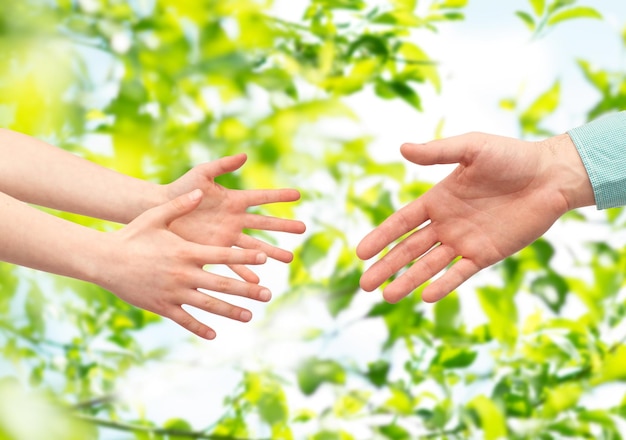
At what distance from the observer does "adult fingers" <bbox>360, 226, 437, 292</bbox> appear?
0.86 metres

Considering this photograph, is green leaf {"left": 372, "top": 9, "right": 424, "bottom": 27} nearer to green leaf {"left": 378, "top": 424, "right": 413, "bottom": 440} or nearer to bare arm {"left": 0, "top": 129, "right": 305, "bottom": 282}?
bare arm {"left": 0, "top": 129, "right": 305, "bottom": 282}

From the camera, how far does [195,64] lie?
52.2 inches

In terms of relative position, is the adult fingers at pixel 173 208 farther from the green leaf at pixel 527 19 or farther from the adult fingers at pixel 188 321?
the green leaf at pixel 527 19

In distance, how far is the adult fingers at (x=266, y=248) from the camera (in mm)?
902

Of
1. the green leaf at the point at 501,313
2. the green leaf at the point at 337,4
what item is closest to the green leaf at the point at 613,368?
the green leaf at the point at 501,313

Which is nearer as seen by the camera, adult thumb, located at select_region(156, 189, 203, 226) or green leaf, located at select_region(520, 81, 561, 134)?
adult thumb, located at select_region(156, 189, 203, 226)

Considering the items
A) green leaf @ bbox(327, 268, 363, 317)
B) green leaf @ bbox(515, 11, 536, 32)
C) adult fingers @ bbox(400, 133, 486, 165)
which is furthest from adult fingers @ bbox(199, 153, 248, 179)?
green leaf @ bbox(515, 11, 536, 32)

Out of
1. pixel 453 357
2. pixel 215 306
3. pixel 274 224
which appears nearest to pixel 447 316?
pixel 453 357

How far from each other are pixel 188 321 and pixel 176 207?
0.13m

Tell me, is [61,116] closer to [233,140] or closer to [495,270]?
[233,140]

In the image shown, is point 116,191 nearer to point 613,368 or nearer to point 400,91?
point 400,91

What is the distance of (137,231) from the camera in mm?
766

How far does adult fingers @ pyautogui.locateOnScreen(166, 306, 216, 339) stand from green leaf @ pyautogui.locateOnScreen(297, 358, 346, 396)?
540 mm

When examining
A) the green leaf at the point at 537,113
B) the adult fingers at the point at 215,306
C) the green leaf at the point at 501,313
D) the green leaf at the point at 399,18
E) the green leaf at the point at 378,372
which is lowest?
the green leaf at the point at 378,372
